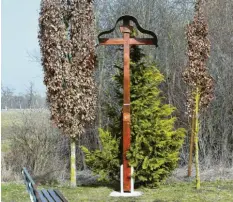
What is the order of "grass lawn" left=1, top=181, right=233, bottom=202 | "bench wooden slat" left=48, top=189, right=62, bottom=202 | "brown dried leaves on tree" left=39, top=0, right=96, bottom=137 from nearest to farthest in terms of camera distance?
"bench wooden slat" left=48, top=189, right=62, bottom=202 < "grass lawn" left=1, top=181, right=233, bottom=202 < "brown dried leaves on tree" left=39, top=0, right=96, bottom=137

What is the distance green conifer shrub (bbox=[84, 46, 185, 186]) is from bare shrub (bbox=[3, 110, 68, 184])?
341 centimetres

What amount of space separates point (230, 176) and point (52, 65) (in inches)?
174

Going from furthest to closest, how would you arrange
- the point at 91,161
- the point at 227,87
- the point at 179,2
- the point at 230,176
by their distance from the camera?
the point at 179,2
the point at 227,87
the point at 230,176
the point at 91,161

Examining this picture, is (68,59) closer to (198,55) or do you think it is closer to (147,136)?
(147,136)

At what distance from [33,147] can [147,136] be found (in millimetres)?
4482

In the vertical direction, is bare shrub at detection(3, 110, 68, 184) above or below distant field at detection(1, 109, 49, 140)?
below

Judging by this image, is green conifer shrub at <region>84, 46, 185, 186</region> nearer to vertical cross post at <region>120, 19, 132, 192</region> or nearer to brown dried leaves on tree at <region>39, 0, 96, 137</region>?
vertical cross post at <region>120, 19, 132, 192</region>

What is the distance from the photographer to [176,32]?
534 inches

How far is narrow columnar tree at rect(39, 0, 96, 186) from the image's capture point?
26.7 feet

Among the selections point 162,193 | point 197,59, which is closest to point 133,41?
point 197,59

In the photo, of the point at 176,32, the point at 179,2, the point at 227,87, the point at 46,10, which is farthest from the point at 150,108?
the point at 179,2

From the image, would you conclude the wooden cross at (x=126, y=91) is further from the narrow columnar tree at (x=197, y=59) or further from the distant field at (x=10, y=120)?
the distant field at (x=10, y=120)

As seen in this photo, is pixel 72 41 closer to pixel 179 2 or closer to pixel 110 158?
pixel 110 158

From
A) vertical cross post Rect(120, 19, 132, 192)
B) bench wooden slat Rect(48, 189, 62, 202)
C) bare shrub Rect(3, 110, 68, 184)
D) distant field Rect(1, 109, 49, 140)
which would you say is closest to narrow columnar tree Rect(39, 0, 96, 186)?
vertical cross post Rect(120, 19, 132, 192)
